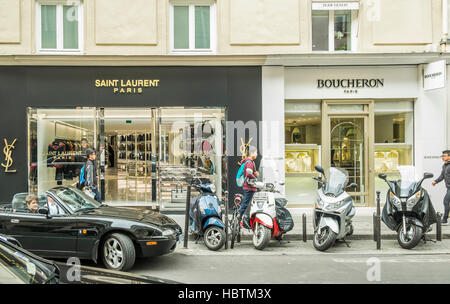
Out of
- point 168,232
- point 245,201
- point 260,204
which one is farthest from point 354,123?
point 168,232

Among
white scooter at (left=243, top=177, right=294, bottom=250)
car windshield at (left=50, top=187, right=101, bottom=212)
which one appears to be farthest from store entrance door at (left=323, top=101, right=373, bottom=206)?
car windshield at (left=50, top=187, right=101, bottom=212)

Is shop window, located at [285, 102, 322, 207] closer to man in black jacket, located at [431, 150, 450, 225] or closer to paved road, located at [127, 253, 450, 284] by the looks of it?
man in black jacket, located at [431, 150, 450, 225]

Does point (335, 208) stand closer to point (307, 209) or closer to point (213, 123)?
point (307, 209)

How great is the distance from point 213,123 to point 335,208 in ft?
18.0

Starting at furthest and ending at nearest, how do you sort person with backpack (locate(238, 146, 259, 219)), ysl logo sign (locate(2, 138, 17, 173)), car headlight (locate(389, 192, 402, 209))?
ysl logo sign (locate(2, 138, 17, 173)) < person with backpack (locate(238, 146, 259, 219)) < car headlight (locate(389, 192, 402, 209))

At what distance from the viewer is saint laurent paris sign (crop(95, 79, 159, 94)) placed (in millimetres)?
11594

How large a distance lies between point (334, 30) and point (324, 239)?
7.22 m

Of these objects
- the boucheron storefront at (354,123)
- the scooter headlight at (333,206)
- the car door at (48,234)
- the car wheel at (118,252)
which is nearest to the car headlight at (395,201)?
the scooter headlight at (333,206)

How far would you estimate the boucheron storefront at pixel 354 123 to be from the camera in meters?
11.8

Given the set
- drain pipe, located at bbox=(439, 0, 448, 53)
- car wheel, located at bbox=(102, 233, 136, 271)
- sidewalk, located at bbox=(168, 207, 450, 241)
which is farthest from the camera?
drain pipe, located at bbox=(439, 0, 448, 53)

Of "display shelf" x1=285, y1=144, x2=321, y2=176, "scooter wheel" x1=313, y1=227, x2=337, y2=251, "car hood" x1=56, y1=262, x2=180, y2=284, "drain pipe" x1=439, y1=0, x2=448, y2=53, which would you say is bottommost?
"scooter wheel" x1=313, y1=227, x2=337, y2=251

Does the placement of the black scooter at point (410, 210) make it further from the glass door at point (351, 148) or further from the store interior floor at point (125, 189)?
the store interior floor at point (125, 189)

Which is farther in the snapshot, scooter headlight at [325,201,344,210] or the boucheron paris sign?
the boucheron paris sign

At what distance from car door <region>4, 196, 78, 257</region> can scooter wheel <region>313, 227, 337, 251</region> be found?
4.35 m
